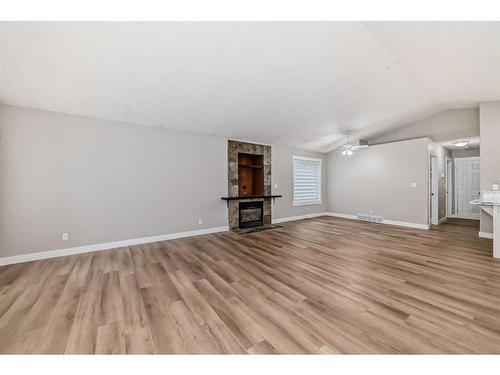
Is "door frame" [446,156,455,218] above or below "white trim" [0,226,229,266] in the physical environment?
above

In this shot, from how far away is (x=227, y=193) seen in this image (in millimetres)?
5652

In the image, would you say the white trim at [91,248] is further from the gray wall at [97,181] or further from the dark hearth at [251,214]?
the dark hearth at [251,214]

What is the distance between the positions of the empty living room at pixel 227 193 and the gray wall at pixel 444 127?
0.03m

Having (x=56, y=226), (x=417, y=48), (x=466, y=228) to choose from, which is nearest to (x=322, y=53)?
(x=417, y=48)

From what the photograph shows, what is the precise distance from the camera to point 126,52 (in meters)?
2.63

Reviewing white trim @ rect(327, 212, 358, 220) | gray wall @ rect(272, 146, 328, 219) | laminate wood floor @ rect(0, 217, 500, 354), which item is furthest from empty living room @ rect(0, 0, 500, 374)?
Result: white trim @ rect(327, 212, 358, 220)

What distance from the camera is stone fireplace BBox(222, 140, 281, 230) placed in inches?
225

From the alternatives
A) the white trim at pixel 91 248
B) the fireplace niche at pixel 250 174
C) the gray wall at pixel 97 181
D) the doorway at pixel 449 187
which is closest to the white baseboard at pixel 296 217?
the fireplace niche at pixel 250 174

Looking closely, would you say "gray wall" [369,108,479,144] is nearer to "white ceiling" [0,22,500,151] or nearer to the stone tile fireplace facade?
"white ceiling" [0,22,500,151]

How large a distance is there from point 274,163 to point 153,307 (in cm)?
531

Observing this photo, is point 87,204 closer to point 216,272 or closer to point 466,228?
point 216,272

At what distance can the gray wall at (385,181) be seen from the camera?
5742mm

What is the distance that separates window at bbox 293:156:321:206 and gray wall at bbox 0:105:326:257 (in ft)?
9.93

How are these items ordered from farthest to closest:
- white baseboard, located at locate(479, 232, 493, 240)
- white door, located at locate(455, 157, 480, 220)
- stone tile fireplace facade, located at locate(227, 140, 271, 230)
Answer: white door, located at locate(455, 157, 480, 220) < stone tile fireplace facade, located at locate(227, 140, 271, 230) < white baseboard, located at locate(479, 232, 493, 240)
